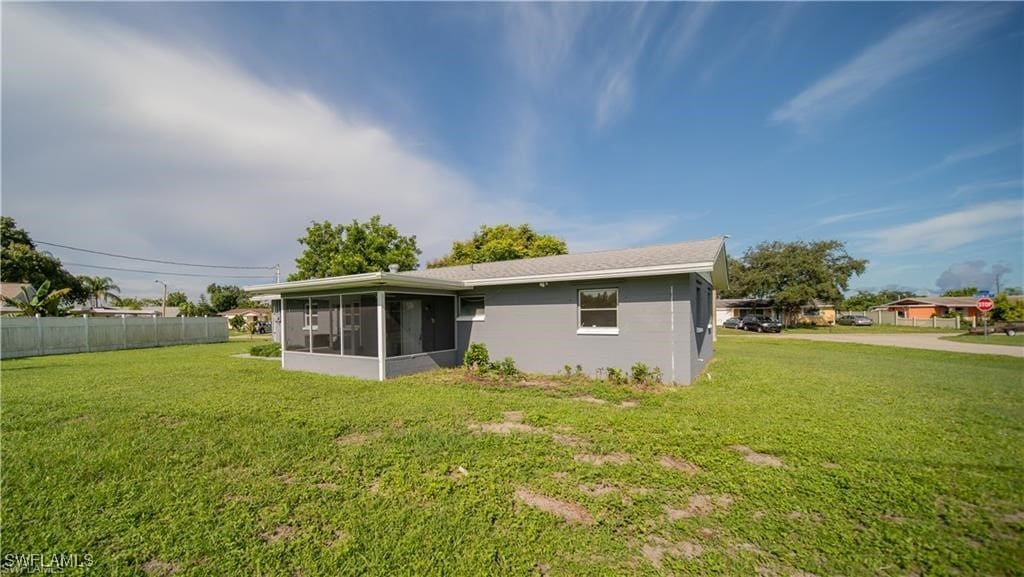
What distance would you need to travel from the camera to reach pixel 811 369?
10992 millimetres

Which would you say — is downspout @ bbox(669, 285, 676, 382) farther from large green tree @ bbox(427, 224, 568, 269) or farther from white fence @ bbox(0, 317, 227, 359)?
white fence @ bbox(0, 317, 227, 359)

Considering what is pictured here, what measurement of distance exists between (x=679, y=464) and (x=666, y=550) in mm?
1685

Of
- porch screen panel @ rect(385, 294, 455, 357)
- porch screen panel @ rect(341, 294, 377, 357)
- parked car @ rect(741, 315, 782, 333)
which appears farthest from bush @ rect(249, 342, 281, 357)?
parked car @ rect(741, 315, 782, 333)

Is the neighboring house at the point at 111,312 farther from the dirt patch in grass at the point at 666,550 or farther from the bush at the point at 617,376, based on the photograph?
the dirt patch in grass at the point at 666,550

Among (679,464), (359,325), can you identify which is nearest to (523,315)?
(359,325)

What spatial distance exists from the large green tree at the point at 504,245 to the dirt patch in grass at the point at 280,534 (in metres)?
26.9

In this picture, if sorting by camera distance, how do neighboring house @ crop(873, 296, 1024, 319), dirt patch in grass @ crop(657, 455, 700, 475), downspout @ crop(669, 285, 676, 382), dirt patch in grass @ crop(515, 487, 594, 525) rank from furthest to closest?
neighboring house @ crop(873, 296, 1024, 319) → downspout @ crop(669, 285, 676, 382) → dirt patch in grass @ crop(657, 455, 700, 475) → dirt patch in grass @ crop(515, 487, 594, 525)

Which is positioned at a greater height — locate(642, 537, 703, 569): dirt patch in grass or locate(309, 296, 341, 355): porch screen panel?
locate(309, 296, 341, 355): porch screen panel

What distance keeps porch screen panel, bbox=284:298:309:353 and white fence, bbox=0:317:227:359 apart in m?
12.0

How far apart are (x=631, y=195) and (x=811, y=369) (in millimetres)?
10748

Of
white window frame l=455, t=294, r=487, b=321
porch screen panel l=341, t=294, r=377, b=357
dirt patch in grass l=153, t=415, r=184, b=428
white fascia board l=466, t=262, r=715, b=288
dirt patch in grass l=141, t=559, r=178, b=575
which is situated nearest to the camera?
dirt patch in grass l=141, t=559, r=178, b=575

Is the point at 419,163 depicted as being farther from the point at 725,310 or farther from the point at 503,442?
the point at 725,310

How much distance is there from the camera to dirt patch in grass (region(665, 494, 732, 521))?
10.6 feet

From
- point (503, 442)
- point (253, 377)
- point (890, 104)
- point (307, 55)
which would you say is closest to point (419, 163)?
point (307, 55)
